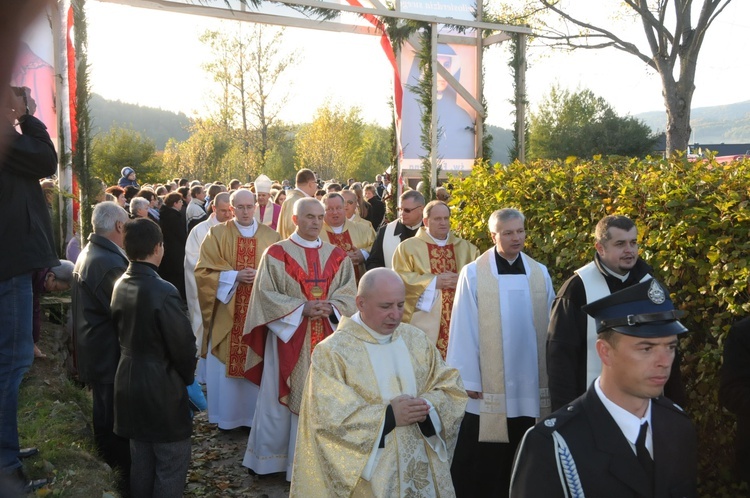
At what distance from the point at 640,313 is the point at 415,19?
761 cm

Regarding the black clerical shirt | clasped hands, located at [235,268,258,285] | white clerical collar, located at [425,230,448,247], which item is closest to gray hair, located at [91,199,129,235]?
clasped hands, located at [235,268,258,285]

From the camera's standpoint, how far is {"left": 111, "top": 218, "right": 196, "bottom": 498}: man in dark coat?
4371 mm

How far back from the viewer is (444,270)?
682cm

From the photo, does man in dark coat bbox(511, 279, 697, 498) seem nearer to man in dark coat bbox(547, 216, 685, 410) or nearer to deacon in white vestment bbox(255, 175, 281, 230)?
man in dark coat bbox(547, 216, 685, 410)

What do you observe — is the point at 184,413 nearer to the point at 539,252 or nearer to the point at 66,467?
the point at 66,467

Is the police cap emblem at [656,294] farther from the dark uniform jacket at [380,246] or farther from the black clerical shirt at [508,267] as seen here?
the dark uniform jacket at [380,246]

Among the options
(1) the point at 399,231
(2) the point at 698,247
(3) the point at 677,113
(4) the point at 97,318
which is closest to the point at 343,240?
(1) the point at 399,231

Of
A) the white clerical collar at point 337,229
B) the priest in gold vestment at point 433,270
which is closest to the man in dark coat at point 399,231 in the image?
the white clerical collar at point 337,229

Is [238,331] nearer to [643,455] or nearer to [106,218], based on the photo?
[106,218]

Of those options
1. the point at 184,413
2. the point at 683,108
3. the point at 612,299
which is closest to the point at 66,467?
the point at 184,413

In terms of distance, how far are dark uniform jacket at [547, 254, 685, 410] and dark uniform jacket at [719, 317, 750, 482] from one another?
780mm

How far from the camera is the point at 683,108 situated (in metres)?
17.1

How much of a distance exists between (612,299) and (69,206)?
7.07 meters

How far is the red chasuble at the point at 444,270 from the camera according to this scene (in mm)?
6738
